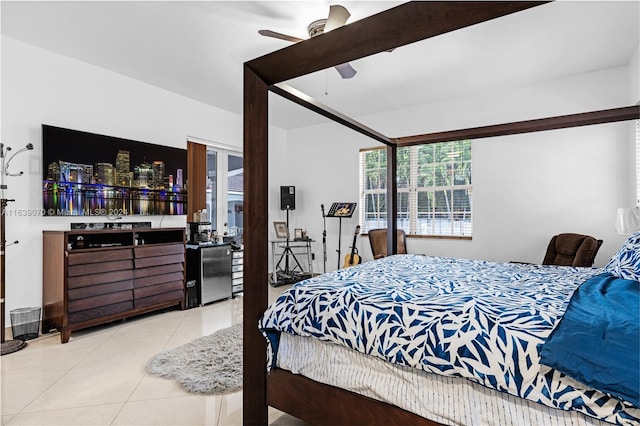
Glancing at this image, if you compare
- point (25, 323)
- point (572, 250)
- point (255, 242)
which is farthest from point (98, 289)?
point (572, 250)

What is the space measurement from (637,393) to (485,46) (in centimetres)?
315

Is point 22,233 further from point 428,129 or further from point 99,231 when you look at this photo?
point 428,129

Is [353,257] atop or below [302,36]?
below

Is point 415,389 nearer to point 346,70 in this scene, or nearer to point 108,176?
point 346,70

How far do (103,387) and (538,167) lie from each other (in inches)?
192

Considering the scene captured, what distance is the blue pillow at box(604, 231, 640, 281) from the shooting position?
171cm

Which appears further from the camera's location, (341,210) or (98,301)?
(341,210)

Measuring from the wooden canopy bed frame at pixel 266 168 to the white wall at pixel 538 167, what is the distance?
329 centimetres

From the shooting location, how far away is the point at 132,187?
4043 millimetres

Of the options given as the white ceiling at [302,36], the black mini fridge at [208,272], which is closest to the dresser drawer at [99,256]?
the black mini fridge at [208,272]

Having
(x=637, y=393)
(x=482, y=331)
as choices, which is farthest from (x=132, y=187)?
(x=637, y=393)

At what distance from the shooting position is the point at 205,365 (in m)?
2.58

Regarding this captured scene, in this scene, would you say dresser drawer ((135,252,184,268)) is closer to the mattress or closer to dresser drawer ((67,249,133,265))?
dresser drawer ((67,249,133,265))

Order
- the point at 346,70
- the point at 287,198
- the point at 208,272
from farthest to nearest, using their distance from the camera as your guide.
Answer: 1. the point at 287,198
2. the point at 208,272
3. the point at 346,70
